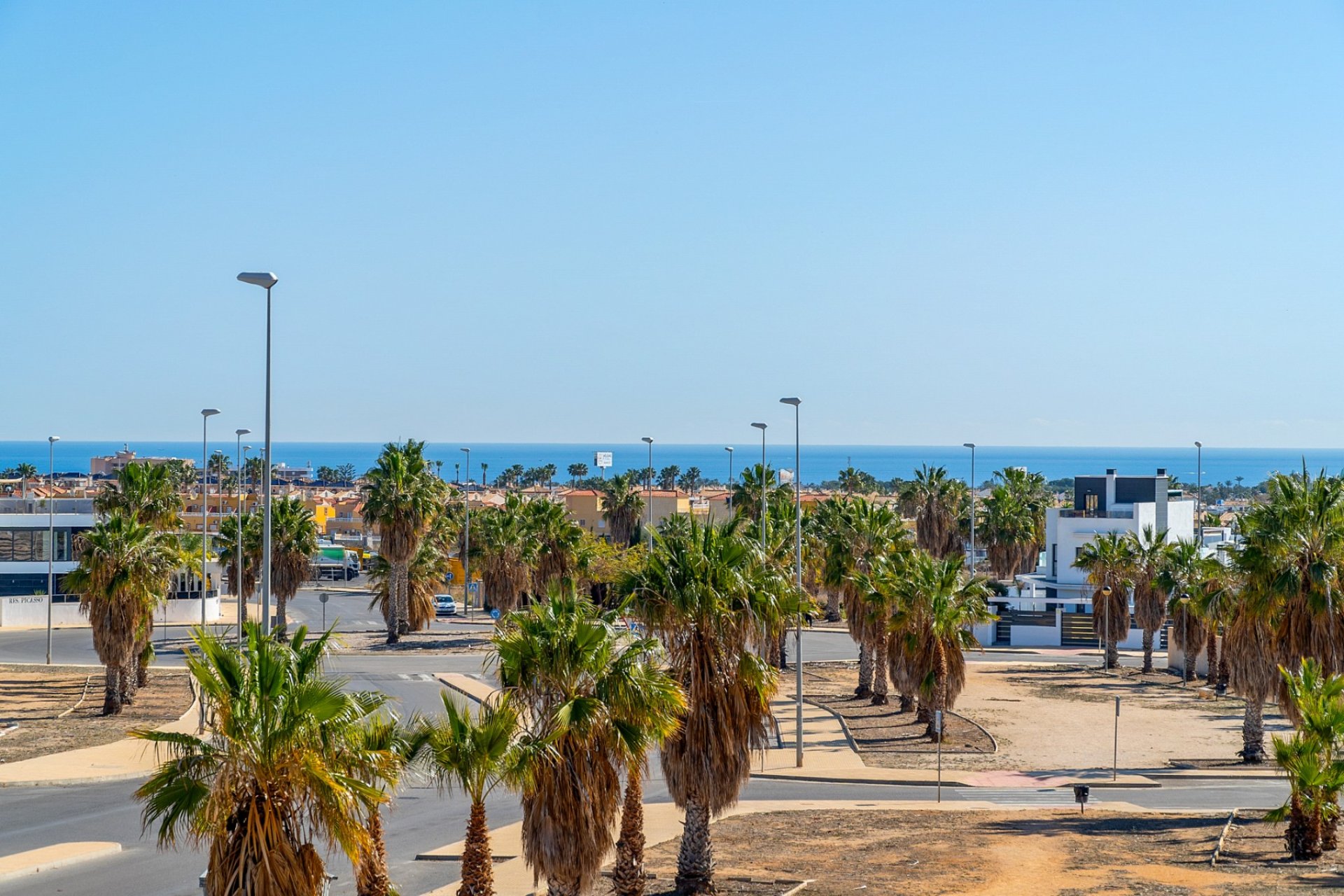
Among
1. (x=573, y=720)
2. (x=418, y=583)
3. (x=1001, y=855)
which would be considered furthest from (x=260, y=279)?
(x=418, y=583)

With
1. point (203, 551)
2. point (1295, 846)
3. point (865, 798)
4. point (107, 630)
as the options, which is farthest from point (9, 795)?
point (1295, 846)

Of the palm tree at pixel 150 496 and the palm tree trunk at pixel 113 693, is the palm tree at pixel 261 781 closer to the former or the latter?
the palm tree trunk at pixel 113 693

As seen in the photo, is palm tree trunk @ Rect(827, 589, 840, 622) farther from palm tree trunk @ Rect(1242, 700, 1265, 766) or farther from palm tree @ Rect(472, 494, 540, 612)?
palm tree trunk @ Rect(1242, 700, 1265, 766)

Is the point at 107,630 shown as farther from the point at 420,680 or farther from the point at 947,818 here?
the point at 947,818

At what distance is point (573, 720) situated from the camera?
20344 millimetres

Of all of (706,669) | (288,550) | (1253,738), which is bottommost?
(1253,738)

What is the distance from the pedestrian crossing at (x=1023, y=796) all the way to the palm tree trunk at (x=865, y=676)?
1519 cm

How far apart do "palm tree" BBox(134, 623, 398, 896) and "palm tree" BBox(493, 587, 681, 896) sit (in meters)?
4.46

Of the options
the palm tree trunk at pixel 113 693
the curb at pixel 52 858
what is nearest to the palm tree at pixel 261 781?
the curb at pixel 52 858

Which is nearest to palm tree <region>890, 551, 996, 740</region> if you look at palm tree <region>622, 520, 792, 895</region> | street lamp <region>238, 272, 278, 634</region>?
palm tree <region>622, 520, 792, 895</region>

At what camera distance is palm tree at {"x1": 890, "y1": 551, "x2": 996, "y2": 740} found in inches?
1624

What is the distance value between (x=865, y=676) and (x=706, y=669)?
91.7 ft

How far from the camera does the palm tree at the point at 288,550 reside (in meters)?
62.9

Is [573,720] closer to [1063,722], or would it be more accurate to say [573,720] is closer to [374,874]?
[374,874]
